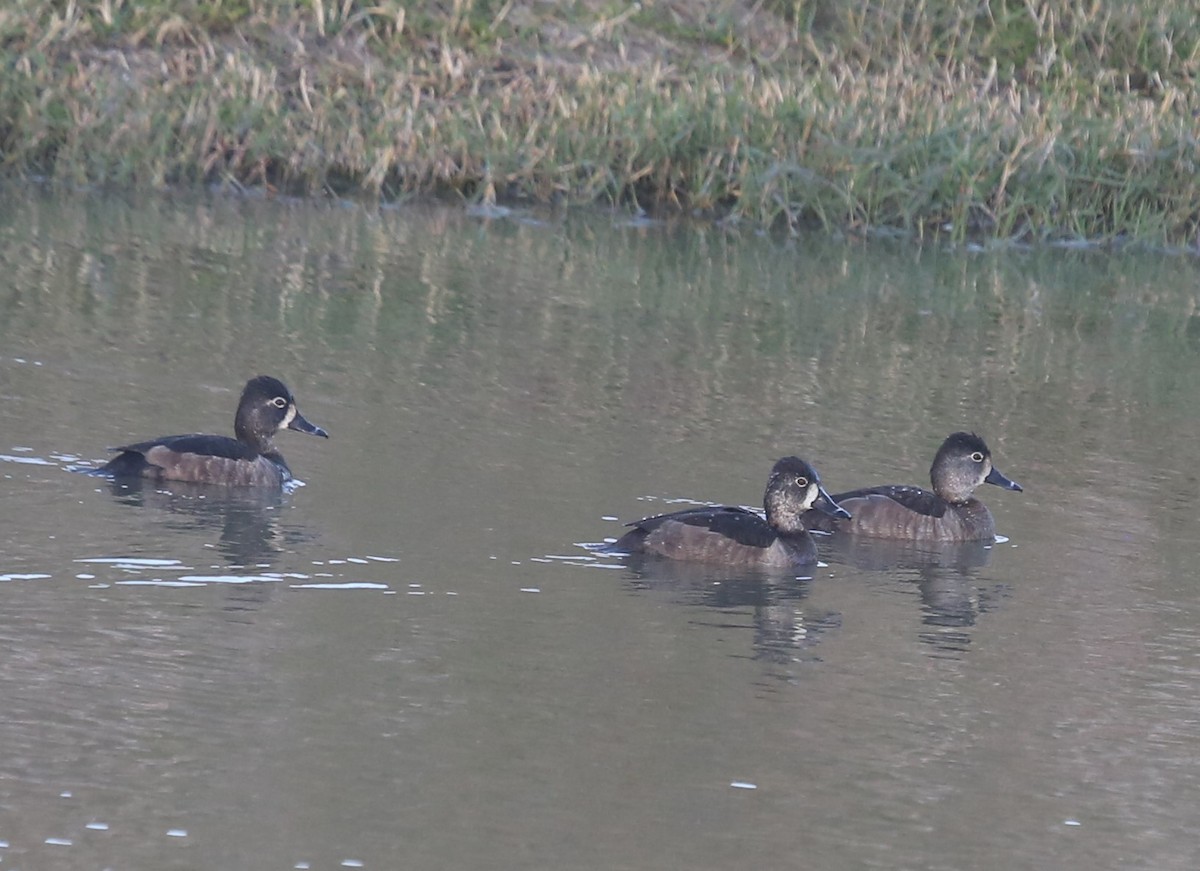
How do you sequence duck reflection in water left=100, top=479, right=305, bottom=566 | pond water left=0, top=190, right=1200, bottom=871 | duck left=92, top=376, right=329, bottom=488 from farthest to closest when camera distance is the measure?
duck left=92, top=376, right=329, bottom=488 < duck reflection in water left=100, top=479, right=305, bottom=566 < pond water left=0, top=190, right=1200, bottom=871

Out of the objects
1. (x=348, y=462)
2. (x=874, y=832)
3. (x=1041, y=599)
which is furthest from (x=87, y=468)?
(x=874, y=832)

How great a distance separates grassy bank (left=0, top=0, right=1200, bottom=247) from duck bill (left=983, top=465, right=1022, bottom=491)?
9805mm

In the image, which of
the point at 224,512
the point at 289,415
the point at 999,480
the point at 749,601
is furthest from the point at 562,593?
the point at 999,480

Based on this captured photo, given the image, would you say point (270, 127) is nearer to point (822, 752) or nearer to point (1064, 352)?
point (1064, 352)

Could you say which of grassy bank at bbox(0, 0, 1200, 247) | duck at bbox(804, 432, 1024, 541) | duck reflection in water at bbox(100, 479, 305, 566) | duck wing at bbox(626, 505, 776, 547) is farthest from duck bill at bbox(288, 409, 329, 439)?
grassy bank at bbox(0, 0, 1200, 247)

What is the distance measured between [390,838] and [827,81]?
18.0m

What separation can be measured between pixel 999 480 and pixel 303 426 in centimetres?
342

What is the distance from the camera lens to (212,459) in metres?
10.7

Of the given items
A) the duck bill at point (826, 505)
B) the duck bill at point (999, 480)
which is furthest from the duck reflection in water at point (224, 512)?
the duck bill at point (999, 480)

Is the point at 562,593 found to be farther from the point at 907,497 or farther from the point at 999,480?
the point at 999,480

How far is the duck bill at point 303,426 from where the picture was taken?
1136 cm

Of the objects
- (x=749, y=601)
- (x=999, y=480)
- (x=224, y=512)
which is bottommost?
(x=749, y=601)

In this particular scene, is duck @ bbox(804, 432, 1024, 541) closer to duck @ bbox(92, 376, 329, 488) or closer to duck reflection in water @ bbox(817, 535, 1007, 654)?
duck reflection in water @ bbox(817, 535, 1007, 654)

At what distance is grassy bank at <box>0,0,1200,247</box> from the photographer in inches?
839
